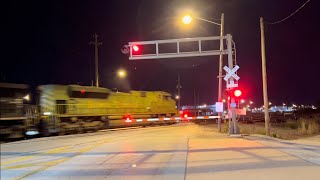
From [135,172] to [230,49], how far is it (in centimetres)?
1457

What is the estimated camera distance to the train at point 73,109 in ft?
66.5

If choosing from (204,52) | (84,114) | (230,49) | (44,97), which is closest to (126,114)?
(84,114)

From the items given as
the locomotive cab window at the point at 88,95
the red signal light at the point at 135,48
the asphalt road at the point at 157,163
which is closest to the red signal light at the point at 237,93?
the asphalt road at the point at 157,163

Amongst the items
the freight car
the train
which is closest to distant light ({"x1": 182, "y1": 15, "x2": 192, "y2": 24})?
the train

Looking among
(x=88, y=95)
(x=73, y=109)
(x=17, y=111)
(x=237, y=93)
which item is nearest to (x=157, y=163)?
(x=17, y=111)

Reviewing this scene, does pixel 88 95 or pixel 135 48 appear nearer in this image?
pixel 135 48

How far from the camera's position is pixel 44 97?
2989cm

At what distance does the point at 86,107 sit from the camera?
33.2 meters

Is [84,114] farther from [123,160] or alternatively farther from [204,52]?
[123,160]

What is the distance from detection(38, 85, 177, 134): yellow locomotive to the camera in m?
29.6

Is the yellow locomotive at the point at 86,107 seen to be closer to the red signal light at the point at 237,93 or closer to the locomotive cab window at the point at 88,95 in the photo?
the locomotive cab window at the point at 88,95

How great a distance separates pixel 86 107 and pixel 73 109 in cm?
163

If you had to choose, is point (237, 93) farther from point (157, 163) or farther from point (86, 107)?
point (86, 107)

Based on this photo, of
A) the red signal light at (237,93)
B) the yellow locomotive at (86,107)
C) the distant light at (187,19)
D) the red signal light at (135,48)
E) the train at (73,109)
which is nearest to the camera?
the train at (73,109)
